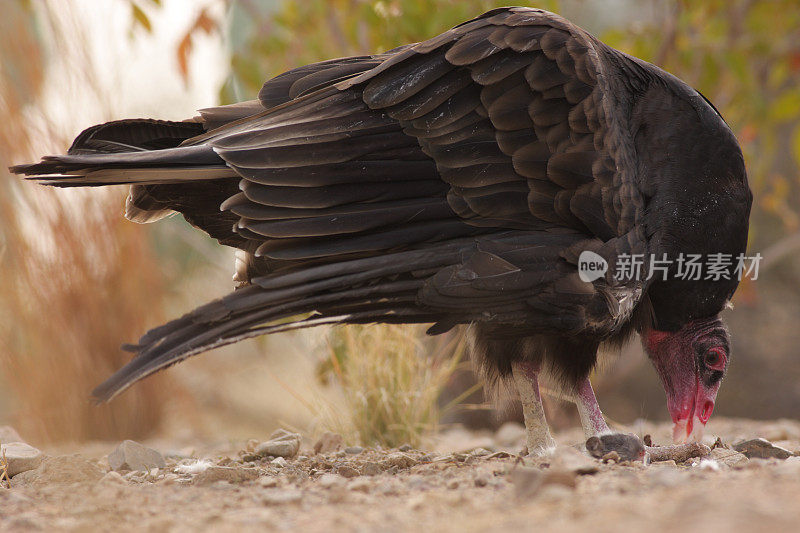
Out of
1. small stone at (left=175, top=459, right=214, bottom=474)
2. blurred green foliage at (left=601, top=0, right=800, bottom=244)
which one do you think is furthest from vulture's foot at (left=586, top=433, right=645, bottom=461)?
blurred green foliage at (left=601, top=0, right=800, bottom=244)

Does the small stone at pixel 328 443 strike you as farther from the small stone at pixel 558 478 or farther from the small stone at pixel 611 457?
the small stone at pixel 558 478

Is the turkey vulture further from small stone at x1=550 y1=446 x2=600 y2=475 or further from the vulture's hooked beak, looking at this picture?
the vulture's hooked beak

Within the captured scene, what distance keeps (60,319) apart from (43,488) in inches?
95.6

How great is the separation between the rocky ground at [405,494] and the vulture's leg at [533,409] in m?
0.11

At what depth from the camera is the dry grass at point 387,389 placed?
12.4 ft

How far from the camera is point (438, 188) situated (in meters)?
2.56

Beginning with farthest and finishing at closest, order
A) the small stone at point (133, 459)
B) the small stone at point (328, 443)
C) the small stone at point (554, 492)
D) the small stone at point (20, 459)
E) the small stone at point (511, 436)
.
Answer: the small stone at point (511, 436) < the small stone at point (328, 443) < the small stone at point (133, 459) < the small stone at point (20, 459) < the small stone at point (554, 492)

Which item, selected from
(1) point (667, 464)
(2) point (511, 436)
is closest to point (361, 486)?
(1) point (667, 464)

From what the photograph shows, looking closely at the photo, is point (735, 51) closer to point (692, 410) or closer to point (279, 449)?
point (692, 410)

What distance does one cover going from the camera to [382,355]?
394 centimetres

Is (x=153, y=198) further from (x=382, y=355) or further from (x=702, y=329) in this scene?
(x=702, y=329)

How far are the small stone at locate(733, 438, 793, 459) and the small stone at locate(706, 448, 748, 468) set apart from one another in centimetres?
5

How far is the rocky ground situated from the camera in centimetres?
157

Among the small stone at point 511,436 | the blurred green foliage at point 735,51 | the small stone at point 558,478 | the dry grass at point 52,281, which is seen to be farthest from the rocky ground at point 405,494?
the blurred green foliage at point 735,51
